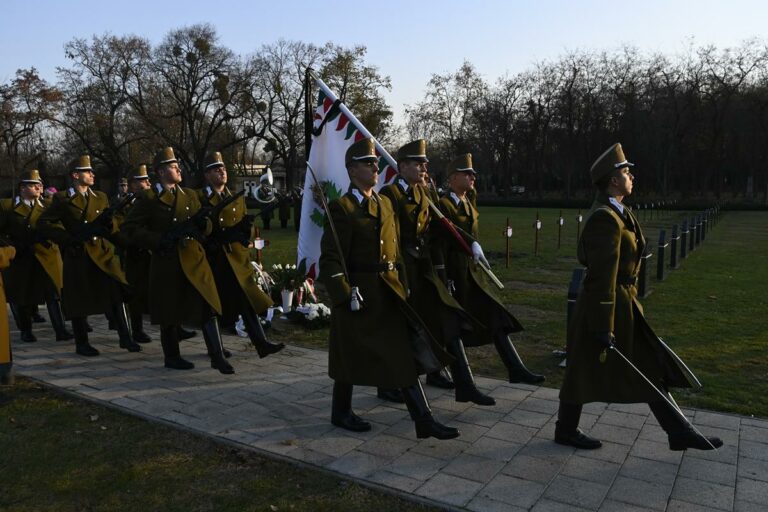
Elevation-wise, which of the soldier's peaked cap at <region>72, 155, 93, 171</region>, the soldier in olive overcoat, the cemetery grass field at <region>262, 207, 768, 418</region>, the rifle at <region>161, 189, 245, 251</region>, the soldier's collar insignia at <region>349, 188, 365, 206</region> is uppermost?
the soldier's peaked cap at <region>72, 155, 93, 171</region>

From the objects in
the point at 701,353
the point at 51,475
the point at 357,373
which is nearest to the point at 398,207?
the point at 357,373

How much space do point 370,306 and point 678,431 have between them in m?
2.13

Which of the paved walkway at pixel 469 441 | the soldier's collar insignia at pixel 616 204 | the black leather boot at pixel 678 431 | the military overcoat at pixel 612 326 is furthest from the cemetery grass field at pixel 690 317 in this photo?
the soldier's collar insignia at pixel 616 204

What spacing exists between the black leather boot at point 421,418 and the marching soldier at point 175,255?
2.44 metres

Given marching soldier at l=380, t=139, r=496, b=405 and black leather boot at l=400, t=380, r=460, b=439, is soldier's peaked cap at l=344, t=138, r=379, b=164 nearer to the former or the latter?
marching soldier at l=380, t=139, r=496, b=405

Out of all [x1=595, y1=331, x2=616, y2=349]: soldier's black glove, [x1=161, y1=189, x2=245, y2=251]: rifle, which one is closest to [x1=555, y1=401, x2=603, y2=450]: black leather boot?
[x1=595, y1=331, x2=616, y2=349]: soldier's black glove

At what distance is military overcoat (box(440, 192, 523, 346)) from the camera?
552cm

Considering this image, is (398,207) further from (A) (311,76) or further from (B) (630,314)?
(A) (311,76)

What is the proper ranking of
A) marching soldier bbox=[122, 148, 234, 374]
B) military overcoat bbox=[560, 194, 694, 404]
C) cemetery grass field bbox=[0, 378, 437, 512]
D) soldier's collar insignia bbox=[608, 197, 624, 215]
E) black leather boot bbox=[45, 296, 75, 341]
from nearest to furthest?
cemetery grass field bbox=[0, 378, 437, 512], military overcoat bbox=[560, 194, 694, 404], soldier's collar insignia bbox=[608, 197, 624, 215], marching soldier bbox=[122, 148, 234, 374], black leather boot bbox=[45, 296, 75, 341]

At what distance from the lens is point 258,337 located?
6.36m

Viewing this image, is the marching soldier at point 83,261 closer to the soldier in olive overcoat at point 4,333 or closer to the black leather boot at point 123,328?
the black leather boot at point 123,328

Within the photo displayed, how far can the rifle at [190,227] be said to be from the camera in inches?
245

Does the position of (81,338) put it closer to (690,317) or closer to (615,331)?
(615,331)

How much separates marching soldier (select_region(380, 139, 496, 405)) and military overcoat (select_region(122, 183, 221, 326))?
2.03 meters
